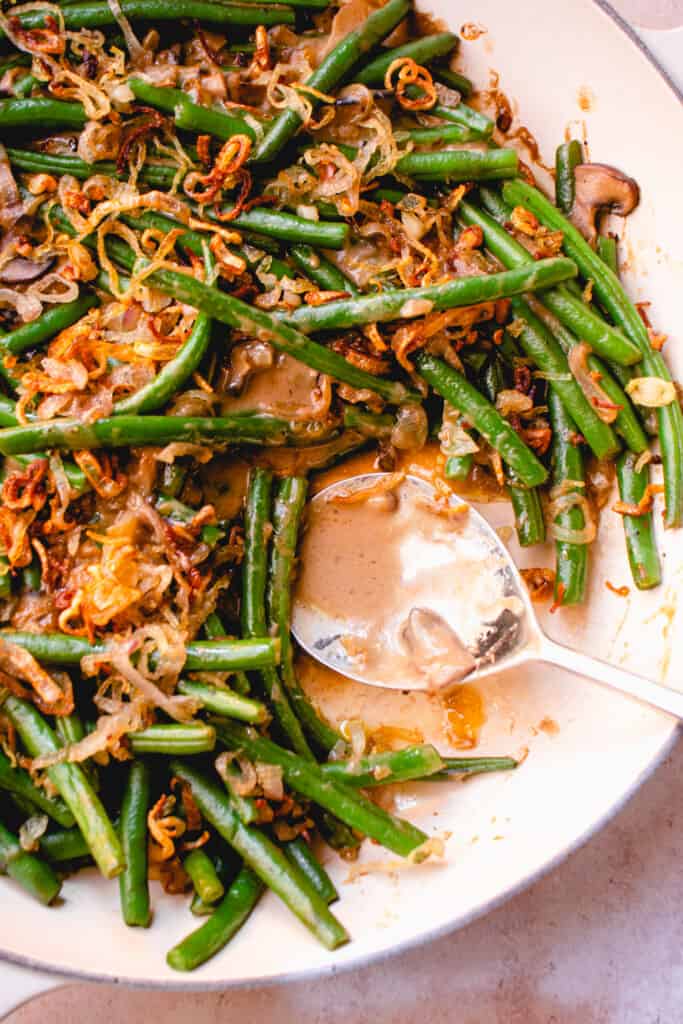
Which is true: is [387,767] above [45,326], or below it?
below

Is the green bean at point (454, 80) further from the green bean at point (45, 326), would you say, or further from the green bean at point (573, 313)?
the green bean at point (45, 326)

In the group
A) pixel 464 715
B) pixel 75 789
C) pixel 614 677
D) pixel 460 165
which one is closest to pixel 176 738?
pixel 75 789

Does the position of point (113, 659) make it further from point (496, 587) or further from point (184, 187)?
point (184, 187)

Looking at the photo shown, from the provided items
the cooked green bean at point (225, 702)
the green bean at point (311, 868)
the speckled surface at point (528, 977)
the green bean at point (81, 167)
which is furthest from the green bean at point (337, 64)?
the speckled surface at point (528, 977)

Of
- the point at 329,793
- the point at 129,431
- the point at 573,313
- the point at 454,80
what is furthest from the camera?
the point at 454,80

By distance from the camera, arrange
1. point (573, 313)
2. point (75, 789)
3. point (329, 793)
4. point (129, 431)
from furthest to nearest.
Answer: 1. point (573, 313)
2. point (129, 431)
3. point (329, 793)
4. point (75, 789)

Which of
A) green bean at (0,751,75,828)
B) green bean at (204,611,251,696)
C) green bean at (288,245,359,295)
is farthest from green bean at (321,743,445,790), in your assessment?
green bean at (288,245,359,295)

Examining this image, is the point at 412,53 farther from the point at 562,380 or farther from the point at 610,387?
the point at 610,387
